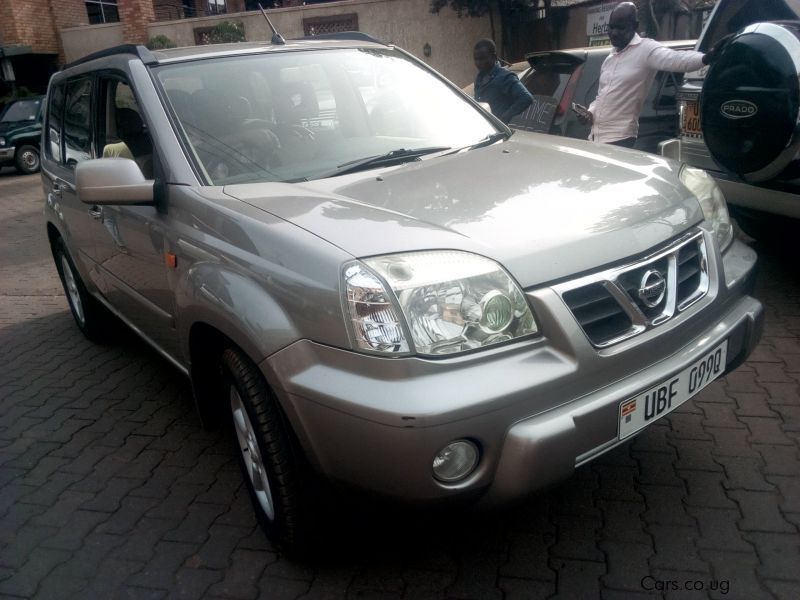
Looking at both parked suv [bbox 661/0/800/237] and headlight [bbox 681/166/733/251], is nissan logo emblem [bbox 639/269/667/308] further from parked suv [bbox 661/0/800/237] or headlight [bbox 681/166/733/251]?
parked suv [bbox 661/0/800/237]

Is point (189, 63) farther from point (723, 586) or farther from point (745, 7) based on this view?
point (745, 7)

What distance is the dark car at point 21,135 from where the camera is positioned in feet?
52.0

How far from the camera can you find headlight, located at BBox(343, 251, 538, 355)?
2055 mm

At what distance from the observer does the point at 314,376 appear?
6.95ft

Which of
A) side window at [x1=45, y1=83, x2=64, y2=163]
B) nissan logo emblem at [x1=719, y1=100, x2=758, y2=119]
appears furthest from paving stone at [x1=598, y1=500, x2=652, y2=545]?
side window at [x1=45, y1=83, x2=64, y2=163]

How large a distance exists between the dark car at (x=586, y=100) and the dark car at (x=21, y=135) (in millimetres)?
12778

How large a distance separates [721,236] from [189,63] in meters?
2.30

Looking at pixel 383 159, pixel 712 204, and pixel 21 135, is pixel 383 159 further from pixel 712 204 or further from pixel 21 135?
pixel 21 135

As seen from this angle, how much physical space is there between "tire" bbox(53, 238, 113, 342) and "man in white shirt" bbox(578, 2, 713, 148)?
3640 mm

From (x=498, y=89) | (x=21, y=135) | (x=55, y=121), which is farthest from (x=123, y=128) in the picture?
(x=21, y=135)

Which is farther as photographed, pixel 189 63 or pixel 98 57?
pixel 98 57

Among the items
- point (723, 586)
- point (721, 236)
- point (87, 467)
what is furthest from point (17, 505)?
point (721, 236)

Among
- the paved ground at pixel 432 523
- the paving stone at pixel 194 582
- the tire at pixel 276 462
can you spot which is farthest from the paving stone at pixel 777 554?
the paving stone at pixel 194 582

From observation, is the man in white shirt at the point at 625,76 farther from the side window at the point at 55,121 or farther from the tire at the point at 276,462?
the tire at the point at 276,462
